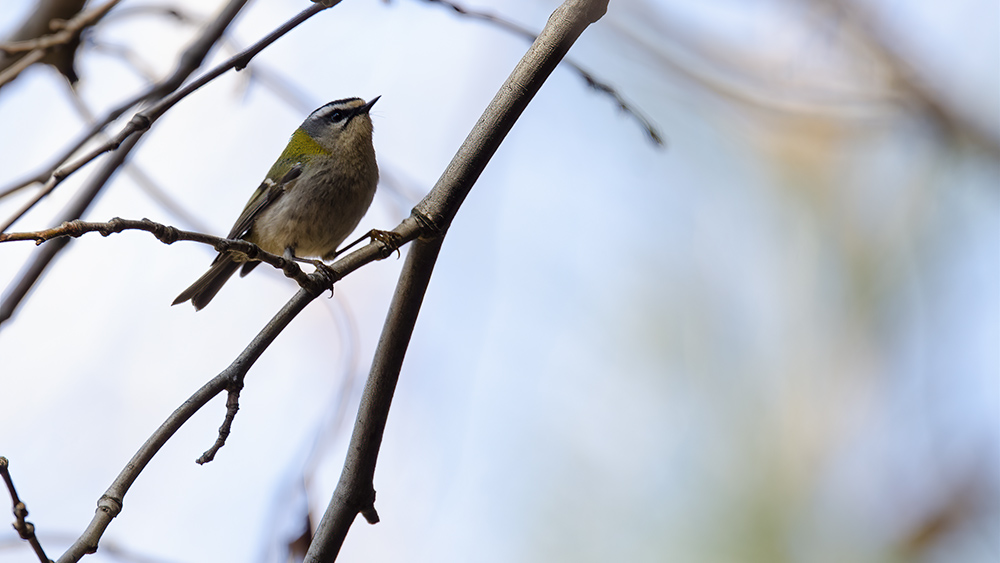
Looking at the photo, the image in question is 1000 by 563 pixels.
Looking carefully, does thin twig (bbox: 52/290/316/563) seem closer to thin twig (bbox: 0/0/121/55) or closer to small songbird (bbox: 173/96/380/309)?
thin twig (bbox: 0/0/121/55)

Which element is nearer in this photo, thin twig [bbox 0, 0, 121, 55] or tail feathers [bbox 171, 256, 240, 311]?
thin twig [bbox 0, 0, 121, 55]

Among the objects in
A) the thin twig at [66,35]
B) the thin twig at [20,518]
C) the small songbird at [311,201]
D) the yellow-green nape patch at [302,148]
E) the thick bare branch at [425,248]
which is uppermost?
the yellow-green nape patch at [302,148]

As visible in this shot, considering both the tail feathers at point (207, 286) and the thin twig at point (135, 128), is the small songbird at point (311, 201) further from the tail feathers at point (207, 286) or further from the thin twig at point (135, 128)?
the thin twig at point (135, 128)

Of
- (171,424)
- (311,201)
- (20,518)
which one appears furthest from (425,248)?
(311,201)

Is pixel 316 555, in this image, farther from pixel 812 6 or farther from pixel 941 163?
pixel 941 163

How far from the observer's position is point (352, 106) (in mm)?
3477

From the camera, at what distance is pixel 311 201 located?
3043mm

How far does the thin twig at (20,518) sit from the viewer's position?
1.20 meters

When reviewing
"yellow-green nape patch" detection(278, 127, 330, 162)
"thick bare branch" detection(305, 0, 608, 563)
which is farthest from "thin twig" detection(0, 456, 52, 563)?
"yellow-green nape patch" detection(278, 127, 330, 162)

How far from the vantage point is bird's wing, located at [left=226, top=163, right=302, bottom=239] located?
316 centimetres

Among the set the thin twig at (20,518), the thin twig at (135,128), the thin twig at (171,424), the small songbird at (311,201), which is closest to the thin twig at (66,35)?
the thin twig at (135,128)

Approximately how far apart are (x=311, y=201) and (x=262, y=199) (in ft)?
0.89

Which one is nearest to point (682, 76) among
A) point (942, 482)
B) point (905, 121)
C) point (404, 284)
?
point (905, 121)

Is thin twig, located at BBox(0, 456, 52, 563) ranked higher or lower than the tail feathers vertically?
lower
